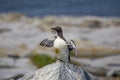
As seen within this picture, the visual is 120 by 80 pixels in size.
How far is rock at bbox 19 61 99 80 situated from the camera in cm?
966

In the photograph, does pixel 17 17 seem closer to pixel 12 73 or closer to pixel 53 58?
pixel 53 58

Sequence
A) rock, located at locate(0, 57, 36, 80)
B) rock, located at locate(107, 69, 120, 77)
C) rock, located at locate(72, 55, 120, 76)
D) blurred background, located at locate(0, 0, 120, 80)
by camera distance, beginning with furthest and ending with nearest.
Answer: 1. blurred background, located at locate(0, 0, 120, 80)
2. rock, located at locate(72, 55, 120, 76)
3. rock, located at locate(107, 69, 120, 77)
4. rock, located at locate(0, 57, 36, 80)

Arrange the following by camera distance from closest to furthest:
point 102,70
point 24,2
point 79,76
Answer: point 79,76, point 102,70, point 24,2

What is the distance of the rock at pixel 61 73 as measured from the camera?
380 inches

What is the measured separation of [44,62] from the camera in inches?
864

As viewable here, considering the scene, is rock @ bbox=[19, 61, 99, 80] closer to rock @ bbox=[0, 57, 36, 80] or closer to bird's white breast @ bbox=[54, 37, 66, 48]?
bird's white breast @ bbox=[54, 37, 66, 48]

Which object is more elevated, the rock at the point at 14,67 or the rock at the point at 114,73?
the rock at the point at 14,67

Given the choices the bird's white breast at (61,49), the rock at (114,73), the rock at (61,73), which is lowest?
the rock at (114,73)

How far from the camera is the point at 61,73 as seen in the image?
9.68 metres

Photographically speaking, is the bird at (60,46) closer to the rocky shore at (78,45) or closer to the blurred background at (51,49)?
the blurred background at (51,49)

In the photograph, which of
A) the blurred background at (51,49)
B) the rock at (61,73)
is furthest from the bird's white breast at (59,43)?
the blurred background at (51,49)

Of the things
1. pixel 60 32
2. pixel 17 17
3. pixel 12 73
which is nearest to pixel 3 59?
pixel 12 73

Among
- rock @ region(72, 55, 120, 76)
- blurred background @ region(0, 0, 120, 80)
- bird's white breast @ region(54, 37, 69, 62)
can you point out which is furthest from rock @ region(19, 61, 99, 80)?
rock @ region(72, 55, 120, 76)

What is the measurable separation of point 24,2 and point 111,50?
41778 mm
